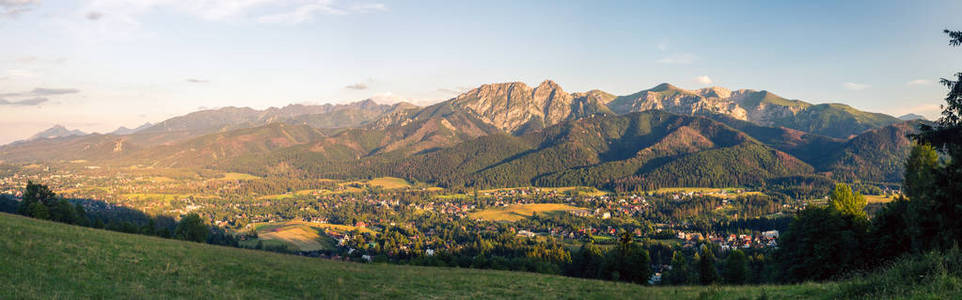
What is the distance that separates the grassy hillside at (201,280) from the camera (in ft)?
50.9

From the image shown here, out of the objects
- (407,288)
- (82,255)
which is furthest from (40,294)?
(407,288)

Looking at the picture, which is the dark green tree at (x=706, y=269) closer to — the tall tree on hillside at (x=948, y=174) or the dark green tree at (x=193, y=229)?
the tall tree on hillside at (x=948, y=174)

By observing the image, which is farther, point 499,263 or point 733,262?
point 499,263

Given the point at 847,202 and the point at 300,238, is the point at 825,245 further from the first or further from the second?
the point at 300,238

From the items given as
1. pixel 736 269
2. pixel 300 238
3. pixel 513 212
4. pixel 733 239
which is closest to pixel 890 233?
pixel 736 269

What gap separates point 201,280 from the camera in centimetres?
2023

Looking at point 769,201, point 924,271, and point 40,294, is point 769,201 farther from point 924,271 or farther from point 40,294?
point 40,294

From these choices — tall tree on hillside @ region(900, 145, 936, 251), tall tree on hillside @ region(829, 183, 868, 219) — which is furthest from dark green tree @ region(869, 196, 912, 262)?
tall tree on hillside @ region(900, 145, 936, 251)

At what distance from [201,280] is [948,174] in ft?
129

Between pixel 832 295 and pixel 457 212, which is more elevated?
pixel 832 295

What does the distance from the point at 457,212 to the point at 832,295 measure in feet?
602

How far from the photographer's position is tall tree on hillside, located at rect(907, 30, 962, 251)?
2185 centimetres

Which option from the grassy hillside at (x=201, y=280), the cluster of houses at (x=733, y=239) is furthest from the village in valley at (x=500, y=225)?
the grassy hillside at (x=201, y=280)

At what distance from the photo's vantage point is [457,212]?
194 m
